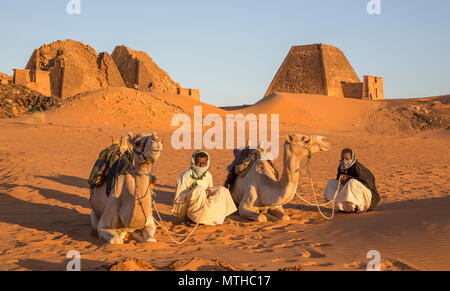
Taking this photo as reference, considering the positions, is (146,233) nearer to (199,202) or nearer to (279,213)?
(199,202)

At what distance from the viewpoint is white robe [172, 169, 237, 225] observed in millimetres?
5801

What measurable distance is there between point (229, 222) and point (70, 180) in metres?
5.22

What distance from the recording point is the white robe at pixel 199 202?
5801mm

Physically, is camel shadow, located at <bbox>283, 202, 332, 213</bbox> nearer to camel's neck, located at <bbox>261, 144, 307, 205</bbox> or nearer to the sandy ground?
the sandy ground

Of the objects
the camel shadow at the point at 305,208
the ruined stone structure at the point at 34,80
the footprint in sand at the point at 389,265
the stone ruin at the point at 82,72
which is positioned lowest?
the camel shadow at the point at 305,208

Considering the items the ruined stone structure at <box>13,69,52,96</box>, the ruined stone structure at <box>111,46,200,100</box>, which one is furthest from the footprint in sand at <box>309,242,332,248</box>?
the ruined stone structure at <box>111,46,200,100</box>

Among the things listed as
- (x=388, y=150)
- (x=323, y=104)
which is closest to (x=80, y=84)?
(x=323, y=104)

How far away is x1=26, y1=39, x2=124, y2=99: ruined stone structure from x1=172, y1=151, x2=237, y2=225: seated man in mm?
41854

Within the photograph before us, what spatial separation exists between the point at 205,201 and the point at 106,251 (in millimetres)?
1614

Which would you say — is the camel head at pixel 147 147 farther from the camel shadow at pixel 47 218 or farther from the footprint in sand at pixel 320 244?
the footprint in sand at pixel 320 244

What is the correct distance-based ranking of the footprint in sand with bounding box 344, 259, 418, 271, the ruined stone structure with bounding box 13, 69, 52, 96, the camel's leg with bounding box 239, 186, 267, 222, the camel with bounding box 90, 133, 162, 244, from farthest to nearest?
the ruined stone structure with bounding box 13, 69, 52, 96
the camel's leg with bounding box 239, 186, 267, 222
the camel with bounding box 90, 133, 162, 244
the footprint in sand with bounding box 344, 259, 418, 271

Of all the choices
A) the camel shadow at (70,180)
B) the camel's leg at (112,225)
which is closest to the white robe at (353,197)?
the camel's leg at (112,225)
